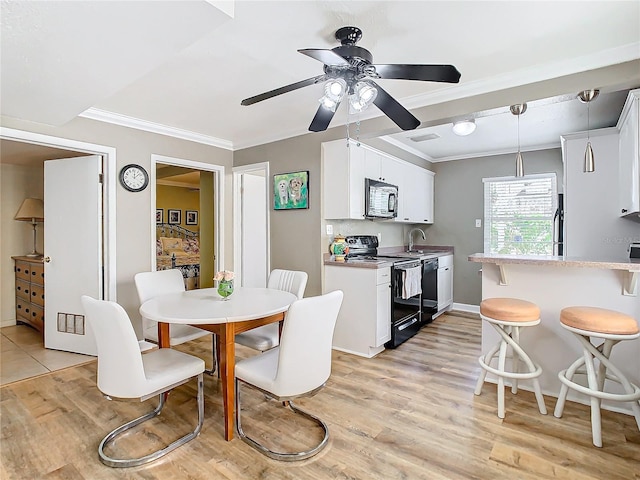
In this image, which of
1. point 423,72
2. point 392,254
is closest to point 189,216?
point 392,254

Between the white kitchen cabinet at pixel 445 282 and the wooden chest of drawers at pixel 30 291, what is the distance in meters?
5.08

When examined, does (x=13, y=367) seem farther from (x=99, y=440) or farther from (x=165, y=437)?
(x=165, y=437)

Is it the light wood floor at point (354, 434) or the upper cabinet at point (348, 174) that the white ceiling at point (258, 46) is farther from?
the light wood floor at point (354, 434)

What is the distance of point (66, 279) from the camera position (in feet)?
11.6

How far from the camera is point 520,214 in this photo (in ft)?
16.4

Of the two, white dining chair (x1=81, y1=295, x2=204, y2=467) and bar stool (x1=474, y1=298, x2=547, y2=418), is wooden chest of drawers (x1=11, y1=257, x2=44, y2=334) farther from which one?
bar stool (x1=474, y1=298, x2=547, y2=418)

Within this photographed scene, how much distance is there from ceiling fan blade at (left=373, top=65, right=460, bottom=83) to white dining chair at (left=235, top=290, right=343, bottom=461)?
124 cm

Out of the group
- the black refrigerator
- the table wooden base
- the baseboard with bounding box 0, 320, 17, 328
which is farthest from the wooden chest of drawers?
the black refrigerator

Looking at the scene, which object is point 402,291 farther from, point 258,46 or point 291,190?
point 258,46

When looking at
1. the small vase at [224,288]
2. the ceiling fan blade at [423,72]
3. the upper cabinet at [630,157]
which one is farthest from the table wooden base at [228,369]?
the upper cabinet at [630,157]

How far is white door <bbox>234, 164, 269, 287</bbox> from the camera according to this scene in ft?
15.0

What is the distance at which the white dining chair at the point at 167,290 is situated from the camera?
2708mm

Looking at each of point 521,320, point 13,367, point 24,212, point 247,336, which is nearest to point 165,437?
point 247,336

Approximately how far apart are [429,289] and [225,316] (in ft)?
10.4
